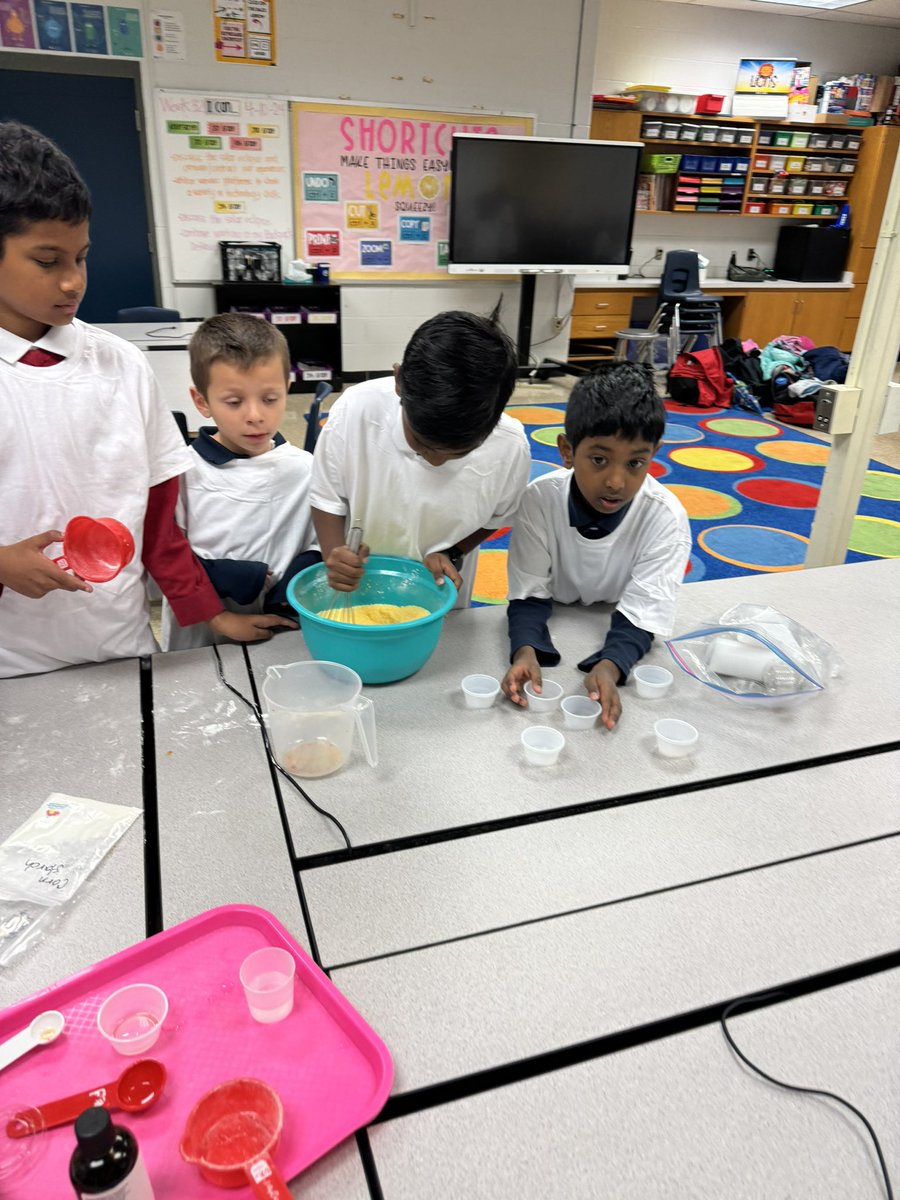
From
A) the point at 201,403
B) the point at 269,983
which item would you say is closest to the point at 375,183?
the point at 201,403

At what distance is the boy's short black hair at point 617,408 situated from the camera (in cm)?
125

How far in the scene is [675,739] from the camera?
1.09 meters

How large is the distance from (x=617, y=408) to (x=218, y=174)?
4811 mm

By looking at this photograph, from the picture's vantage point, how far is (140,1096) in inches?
24.5

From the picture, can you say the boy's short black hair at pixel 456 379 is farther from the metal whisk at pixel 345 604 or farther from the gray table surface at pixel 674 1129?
the gray table surface at pixel 674 1129

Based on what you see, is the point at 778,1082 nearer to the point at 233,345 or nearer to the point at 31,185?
the point at 31,185

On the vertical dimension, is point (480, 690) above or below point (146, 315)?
below

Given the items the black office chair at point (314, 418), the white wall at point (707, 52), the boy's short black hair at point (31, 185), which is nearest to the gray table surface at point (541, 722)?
the boy's short black hair at point (31, 185)

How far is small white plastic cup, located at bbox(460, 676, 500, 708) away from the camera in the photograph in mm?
1162

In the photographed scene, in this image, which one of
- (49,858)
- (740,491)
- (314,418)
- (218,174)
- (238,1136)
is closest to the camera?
(238,1136)

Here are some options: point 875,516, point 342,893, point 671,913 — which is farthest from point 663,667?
point 875,516

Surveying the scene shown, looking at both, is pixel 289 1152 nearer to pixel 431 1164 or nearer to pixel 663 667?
pixel 431 1164

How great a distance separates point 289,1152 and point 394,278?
5.81 m

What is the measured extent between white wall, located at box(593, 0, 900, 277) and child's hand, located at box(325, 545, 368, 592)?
21.8 ft
